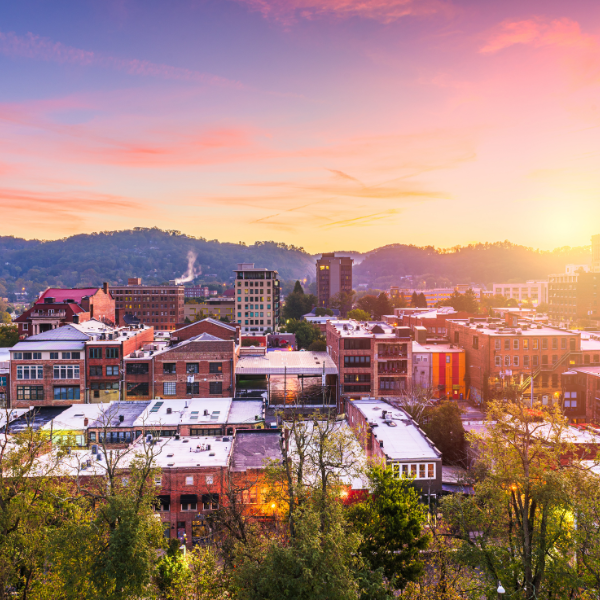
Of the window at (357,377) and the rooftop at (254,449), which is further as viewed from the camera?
the window at (357,377)

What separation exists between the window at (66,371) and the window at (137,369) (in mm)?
5849

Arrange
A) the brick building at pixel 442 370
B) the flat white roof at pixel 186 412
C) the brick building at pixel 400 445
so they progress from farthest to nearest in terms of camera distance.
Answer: the brick building at pixel 442 370 → the flat white roof at pixel 186 412 → the brick building at pixel 400 445

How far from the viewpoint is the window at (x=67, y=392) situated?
Answer: 5344 cm

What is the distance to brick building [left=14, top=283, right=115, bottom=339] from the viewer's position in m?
78.2

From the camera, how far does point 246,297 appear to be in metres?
122

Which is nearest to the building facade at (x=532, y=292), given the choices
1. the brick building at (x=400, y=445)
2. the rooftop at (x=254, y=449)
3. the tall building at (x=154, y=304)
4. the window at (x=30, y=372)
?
Result: the tall building at (x=154, y=304)

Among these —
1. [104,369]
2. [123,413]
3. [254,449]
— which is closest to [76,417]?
[123,413]

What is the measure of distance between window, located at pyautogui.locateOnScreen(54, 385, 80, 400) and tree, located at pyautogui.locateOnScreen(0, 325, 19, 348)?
35.8m

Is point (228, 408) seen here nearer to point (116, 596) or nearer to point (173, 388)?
point (173, 388)

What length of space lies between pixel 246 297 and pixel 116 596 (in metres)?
106

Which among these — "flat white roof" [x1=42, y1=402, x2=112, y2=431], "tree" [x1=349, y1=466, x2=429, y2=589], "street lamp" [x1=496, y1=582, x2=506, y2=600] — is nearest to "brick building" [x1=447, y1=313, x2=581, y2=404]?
"tree" [x1=349, y1=466, x2=429, y2=589]

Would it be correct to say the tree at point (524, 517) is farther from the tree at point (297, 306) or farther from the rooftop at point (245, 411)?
the tree at point (297, 306)

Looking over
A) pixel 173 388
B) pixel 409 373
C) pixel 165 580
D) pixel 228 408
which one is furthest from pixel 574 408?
pixel 165 580

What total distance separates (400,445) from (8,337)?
76.8 meters
